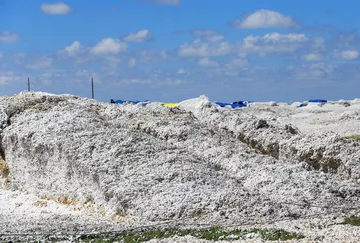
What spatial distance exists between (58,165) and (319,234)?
7449mm

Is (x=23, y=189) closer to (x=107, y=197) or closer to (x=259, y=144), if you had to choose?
(x=107, y=197)

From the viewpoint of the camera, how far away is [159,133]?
18.7 m

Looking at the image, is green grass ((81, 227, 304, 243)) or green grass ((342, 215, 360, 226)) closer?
green grass ((81, 227, 304, 243))

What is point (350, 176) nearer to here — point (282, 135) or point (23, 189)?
point (282, 135)

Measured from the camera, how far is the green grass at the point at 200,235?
12.4 metres

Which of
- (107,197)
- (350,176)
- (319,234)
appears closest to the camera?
(319,234)

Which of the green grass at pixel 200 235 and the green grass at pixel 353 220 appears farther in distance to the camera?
the green grass at pixel 353 220

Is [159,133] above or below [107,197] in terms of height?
above

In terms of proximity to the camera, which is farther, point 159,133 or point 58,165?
point 159,133

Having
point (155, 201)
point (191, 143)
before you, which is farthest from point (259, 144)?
point (155, 201)

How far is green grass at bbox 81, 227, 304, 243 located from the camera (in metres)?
12.4

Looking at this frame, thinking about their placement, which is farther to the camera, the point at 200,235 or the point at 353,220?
the point at 353,220

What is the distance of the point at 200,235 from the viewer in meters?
12.8

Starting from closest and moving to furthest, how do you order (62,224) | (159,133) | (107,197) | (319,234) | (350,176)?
(319,234) → (62,224) → (107,197) → (350,176) → (159,133)
